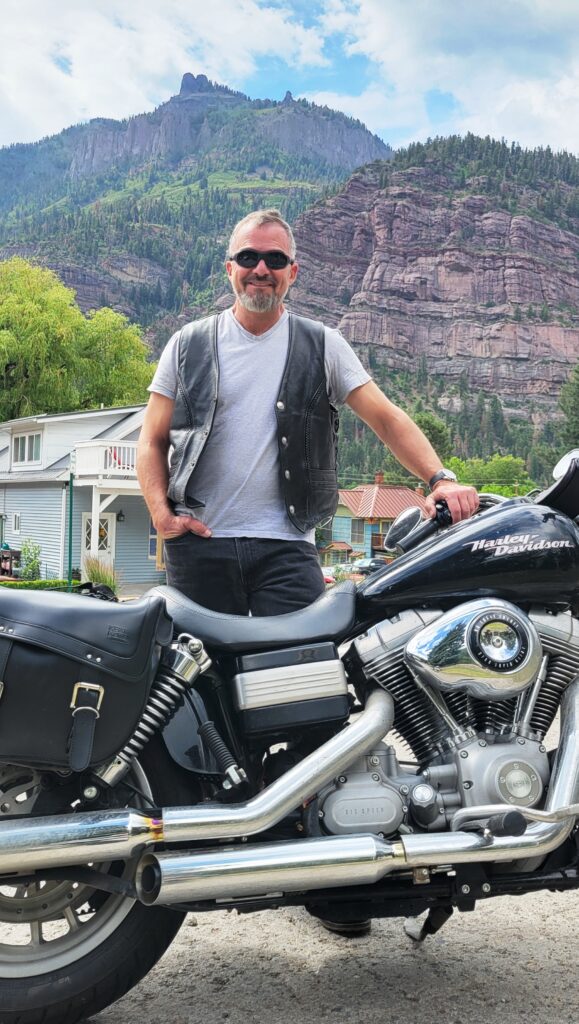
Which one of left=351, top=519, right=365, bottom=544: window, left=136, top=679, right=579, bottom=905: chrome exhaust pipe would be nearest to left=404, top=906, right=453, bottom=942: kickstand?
left=136, top=679, right=579, bottom=905: chrome exhaust pipe

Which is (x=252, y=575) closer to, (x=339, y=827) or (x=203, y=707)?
(x=203, y=707)

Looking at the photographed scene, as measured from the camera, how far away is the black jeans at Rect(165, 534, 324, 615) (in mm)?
3184

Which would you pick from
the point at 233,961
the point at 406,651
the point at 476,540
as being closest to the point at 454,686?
the point at 406,651

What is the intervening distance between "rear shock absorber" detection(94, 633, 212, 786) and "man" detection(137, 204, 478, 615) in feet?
2.37

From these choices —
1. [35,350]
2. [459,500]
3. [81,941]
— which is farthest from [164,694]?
[35,350]

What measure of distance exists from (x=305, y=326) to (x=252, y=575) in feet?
3.08

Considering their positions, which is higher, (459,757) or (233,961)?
(459,757)

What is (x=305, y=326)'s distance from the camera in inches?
134

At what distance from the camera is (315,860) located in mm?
2297

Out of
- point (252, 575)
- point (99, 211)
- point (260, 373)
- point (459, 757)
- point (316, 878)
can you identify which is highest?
point (99, 211)

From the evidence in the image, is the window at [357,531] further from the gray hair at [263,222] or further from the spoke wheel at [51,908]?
the spoke wheel at [51,908]

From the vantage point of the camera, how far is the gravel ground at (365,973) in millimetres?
2609

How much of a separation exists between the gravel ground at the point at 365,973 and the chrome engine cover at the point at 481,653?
943 mm

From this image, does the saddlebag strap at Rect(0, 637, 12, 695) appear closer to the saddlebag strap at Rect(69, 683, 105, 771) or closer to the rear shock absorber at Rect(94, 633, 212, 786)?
the saddlebag strap at Rect(69, 683, 105, 771)
